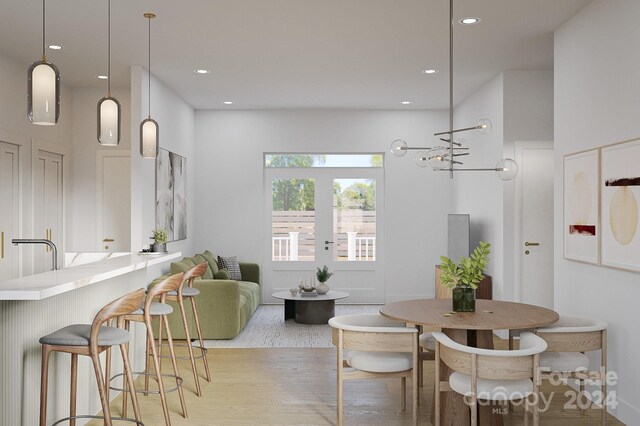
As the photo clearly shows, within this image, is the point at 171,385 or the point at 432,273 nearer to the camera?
the point at 171,385

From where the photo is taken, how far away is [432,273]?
30.7 ft

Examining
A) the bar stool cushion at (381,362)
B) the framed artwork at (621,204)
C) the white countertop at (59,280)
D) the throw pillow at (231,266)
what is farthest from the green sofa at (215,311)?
the framed artwork at (621,204)

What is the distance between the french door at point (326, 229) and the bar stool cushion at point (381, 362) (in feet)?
17.9

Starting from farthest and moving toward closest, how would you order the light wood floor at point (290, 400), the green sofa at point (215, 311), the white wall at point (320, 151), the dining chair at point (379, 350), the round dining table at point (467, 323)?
the white wall at point (320, 151), the green sofa at point (215, 311), the light wood floor at point (290, 400), the dining chair at point (379, 350), the round dining table at point (467, 323)

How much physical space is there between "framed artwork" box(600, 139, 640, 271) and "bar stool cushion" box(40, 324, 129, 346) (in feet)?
10.3

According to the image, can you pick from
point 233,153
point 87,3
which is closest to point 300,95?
point 233,153

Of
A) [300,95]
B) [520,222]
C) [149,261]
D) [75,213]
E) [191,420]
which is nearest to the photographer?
[191,420]

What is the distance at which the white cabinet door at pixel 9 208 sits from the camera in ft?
20.4

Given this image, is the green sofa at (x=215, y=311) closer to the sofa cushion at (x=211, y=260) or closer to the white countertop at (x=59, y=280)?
the sofa cushion at (x=211, y=260)

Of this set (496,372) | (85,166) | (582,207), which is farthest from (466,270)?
(85,166)

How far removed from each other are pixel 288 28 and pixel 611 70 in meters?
2.56

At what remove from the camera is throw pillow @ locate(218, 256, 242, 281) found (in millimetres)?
8586

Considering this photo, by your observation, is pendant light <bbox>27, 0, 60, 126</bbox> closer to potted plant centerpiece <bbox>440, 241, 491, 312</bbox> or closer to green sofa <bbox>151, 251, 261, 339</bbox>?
potted plant centerpiece <bbox>440, 241, 491, 312</bbox>

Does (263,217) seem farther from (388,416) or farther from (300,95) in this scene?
(388,416)
